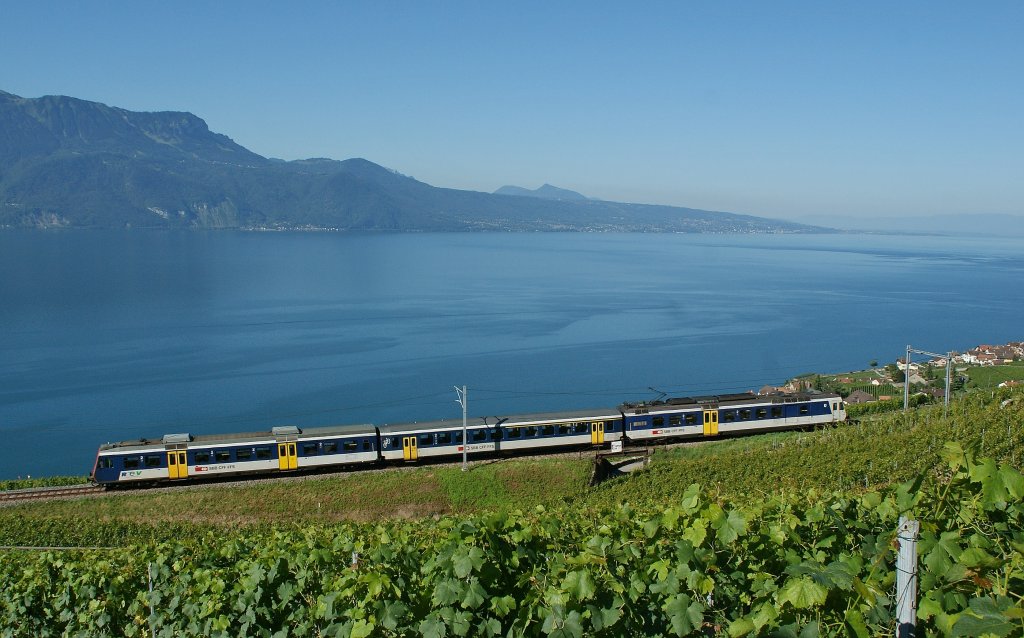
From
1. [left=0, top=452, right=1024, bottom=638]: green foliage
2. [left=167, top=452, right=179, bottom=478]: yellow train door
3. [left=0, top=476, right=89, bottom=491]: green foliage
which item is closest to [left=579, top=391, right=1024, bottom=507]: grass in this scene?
[left=167, top=452, right=179, bottom=478]: yellow train door

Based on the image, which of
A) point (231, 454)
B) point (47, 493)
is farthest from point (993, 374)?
point (47, 493)

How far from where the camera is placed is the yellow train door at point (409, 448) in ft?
70.6

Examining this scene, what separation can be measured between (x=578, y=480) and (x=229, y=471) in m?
9.54

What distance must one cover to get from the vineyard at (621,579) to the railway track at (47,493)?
12539 mm

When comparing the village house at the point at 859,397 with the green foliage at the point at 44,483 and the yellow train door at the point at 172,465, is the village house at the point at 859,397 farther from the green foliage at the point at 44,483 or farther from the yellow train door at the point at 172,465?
the green foliage at the point at 44,483

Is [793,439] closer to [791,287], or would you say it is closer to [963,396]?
[963,396]

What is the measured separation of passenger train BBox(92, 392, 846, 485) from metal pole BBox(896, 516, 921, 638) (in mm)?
18482

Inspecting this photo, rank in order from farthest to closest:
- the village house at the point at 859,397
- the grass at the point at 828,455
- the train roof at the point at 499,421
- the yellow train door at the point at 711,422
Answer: the village house at the point at 859,397
the yellow train door at the point at 711,422
the train roof at the point at 499,421
the grass at the point at 828,455

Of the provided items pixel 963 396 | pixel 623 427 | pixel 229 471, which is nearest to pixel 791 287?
pixel 963 396

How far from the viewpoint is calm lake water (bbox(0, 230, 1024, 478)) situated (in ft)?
123

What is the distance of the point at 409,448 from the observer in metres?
21.6

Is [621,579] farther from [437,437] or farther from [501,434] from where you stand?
[501,434]

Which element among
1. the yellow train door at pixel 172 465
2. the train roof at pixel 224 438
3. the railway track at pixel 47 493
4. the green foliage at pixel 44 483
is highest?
the train roof at pixel 224 438

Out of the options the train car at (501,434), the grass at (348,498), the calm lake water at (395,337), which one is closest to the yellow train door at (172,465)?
the grass at (348,498)
